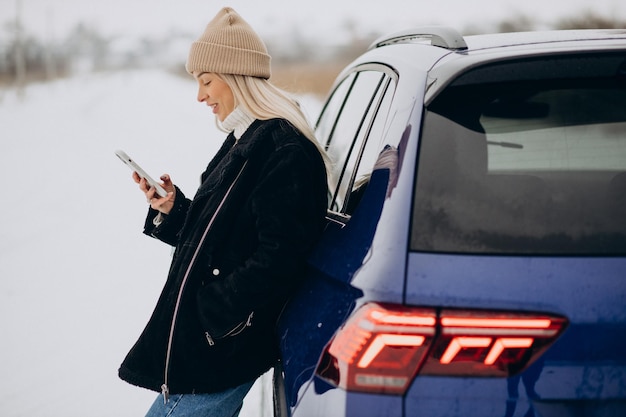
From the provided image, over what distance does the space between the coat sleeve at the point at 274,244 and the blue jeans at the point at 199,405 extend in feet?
1.01

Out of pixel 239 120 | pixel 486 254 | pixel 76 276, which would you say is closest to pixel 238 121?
pixel 239 120

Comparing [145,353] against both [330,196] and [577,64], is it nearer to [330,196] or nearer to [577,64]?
[330,196]

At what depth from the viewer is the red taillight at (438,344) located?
1.35 meters

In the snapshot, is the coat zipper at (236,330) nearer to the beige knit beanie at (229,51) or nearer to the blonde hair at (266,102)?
the blonde hair at (266,102)

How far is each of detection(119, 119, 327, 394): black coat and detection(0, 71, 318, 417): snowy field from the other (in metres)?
0.94

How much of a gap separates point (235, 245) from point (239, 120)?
51 centimetres

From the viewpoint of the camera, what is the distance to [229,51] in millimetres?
2209

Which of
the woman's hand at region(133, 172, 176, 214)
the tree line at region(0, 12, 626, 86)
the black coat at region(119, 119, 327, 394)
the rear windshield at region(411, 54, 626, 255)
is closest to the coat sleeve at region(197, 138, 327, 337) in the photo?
the black coat at region(119, 119, 327, 394)

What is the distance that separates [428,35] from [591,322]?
119 cm

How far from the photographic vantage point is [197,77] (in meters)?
2.29

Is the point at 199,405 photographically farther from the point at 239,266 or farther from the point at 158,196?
the point at 158,196

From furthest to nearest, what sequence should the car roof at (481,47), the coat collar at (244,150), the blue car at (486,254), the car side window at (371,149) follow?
the coat collar at (244,150) → the car side window at (371,149) → the car roof at (481,47) → the blue car at (486,254)

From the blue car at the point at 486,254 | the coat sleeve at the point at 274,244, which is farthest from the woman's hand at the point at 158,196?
the blue car at the point at 486,254

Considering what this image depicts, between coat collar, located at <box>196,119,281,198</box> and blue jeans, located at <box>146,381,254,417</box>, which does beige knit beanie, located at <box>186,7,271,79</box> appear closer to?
coat collar, located at <box>196,119,281,198</box>
